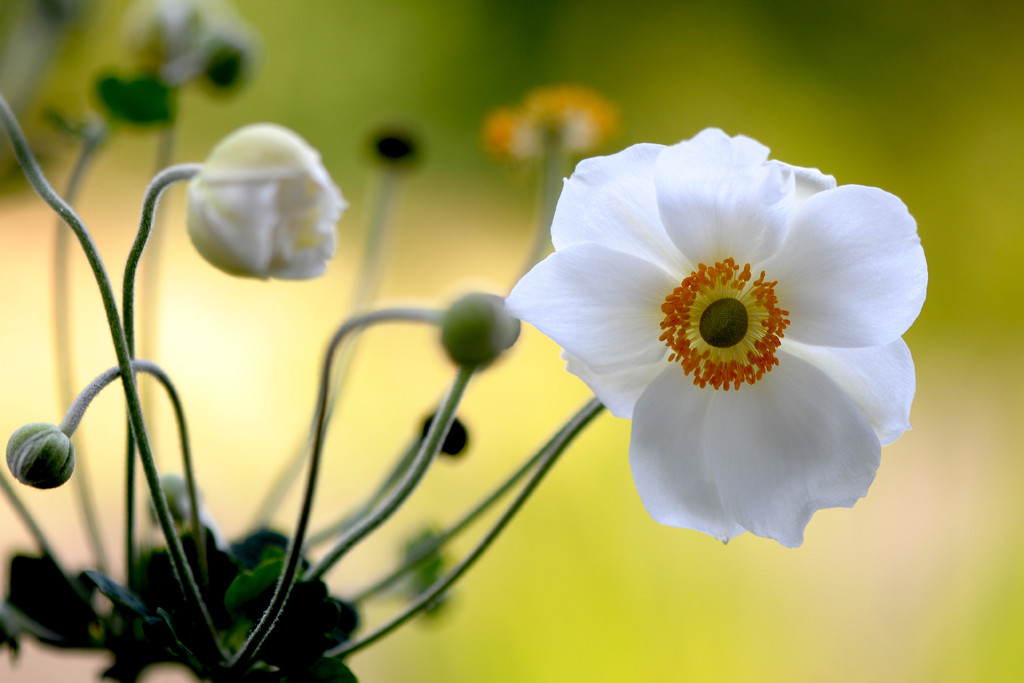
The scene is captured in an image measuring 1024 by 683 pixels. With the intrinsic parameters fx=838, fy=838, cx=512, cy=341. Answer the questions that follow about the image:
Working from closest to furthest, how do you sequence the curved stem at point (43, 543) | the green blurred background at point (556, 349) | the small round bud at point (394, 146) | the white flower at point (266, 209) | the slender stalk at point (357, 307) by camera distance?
the white flower at point (266, 209) < the curved stem at point (43, 543) < the slender stalk at point (357, 307) < the small round bud at point (394, 146) < the green blurred background at point (556, 349)

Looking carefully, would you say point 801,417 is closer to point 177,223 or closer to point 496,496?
point 496,496

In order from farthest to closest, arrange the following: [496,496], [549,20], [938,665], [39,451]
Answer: [549,20], [938,665], [496,496], [39,451]

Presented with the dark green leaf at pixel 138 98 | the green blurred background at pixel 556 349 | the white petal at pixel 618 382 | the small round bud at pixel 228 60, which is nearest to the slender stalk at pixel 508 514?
the white petal at pixel 618 382

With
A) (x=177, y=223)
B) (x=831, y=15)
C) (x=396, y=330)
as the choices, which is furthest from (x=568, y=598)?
(x=831, y=15)

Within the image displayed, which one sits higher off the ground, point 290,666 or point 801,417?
point 801,417

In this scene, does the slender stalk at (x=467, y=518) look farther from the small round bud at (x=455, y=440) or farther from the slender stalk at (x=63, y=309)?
the slender stalk at (x=63, y=309)

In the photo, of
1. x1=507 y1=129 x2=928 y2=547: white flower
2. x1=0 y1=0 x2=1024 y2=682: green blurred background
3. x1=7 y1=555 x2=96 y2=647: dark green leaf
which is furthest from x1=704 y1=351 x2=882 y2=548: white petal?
x1=0 y1=0 x2=1024 y2=682: green blurred background

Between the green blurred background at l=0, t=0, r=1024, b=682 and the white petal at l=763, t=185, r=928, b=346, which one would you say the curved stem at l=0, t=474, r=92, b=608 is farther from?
the green blurred background at l=0, t=0, r=1024, b=682
